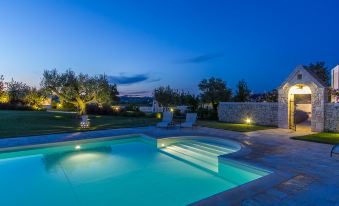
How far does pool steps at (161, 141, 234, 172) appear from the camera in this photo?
7820 millimetres

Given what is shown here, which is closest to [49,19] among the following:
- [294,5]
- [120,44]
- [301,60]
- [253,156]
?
[120,44]

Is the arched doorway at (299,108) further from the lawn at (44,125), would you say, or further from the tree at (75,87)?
the tree at (75,87)

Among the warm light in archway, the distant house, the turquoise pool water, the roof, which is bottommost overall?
the turquoise pool water

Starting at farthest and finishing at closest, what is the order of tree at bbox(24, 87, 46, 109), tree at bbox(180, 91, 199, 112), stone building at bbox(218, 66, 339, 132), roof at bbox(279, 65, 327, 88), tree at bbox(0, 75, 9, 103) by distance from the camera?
tree at bbox(0, 75, 9, 103) < tree at bbox(24, 87, 46, 109) < tree at bbox(180, 91, 199, 112) < roof at bbox(279, 65, 327, 88) < stone building at bbox(218, 66, 339, 132)

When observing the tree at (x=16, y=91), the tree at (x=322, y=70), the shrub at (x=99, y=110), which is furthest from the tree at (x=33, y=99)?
the tree at (x=322, y=70)

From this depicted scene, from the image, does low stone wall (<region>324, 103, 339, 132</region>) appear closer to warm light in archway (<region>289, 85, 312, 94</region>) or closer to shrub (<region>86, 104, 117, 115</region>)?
warm light in archway (<region>289, 85, 312, 94</region>)

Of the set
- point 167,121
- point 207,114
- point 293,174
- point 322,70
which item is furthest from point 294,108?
point 322,70

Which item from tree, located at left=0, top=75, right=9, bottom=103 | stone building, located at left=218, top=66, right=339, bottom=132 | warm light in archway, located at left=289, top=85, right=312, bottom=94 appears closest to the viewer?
stone building, located at left=218, top=66, right=339, bottom=132

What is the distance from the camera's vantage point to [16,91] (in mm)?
33250

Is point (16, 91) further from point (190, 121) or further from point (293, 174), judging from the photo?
point (293, 174)

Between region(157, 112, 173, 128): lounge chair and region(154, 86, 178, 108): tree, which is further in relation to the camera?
region(154, 86, 178, 108): tree

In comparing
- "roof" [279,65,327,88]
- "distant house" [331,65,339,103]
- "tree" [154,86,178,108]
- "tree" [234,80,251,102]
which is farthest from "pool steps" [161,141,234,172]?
"distant house" [331,65,339,103]

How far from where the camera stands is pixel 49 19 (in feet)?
51.9

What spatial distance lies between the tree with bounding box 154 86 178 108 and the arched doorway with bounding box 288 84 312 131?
11584 millimetres
